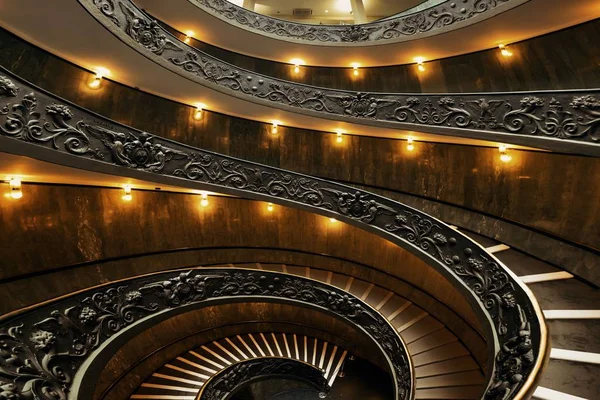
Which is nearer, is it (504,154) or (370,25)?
(504,154)

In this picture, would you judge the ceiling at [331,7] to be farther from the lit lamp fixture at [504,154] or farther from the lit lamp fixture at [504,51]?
the lit lamp fixture at [504,154]

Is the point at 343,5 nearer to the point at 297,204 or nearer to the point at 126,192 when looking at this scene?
the point at 297,204

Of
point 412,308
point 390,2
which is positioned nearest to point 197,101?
point 412,308

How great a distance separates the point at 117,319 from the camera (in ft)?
18.8

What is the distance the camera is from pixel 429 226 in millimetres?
7031

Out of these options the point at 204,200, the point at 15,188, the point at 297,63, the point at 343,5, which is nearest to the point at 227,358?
the point at 204,200

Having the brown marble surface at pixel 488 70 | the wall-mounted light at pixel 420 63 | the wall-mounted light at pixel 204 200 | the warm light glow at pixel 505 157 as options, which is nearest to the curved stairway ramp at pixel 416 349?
the wall-mounted light at pixel 204 200

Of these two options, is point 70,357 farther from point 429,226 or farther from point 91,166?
point 429,226

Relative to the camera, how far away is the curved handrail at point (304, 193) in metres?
4.16

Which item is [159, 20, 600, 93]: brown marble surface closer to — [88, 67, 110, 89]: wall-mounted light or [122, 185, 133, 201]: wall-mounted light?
[88, 67, 110, 89]: wall-mounted light

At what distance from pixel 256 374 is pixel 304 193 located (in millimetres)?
5932

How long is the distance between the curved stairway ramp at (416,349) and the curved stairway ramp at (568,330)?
1.22 meters

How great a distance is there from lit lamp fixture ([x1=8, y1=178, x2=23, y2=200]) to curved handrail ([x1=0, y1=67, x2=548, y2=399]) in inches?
84.8

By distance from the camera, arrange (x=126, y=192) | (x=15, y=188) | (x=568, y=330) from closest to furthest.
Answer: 1. (x=568, y=330)
2. (x=15, y=188)
3. (x=126, y=192)
